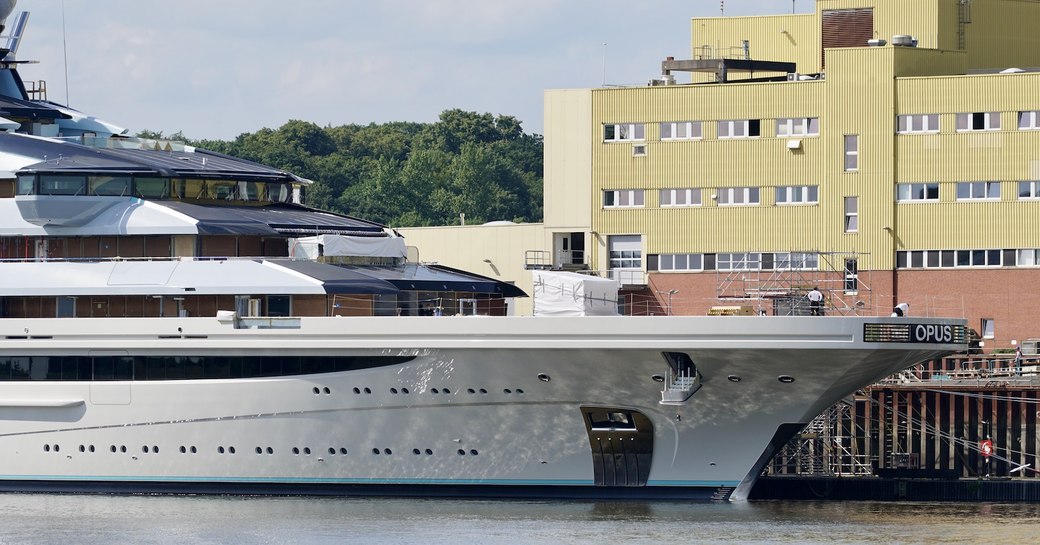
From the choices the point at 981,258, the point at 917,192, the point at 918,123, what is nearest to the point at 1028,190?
the point at 981,258

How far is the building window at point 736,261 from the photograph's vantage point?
51125 mm

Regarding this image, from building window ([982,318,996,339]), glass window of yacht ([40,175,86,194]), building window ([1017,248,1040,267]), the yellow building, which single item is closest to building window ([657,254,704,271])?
the yellow building

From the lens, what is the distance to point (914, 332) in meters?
34.6

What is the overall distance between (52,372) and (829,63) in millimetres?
21904

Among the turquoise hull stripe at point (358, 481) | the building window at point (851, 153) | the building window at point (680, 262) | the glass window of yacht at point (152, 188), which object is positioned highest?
the building window at point (851, 153)

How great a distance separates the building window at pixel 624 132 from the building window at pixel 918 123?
6573mm

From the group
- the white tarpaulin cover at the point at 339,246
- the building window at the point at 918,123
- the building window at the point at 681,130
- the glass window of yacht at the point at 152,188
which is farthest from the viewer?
Result: the building window at the point at 681,130

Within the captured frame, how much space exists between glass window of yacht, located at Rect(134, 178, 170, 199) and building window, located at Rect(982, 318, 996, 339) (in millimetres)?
21379

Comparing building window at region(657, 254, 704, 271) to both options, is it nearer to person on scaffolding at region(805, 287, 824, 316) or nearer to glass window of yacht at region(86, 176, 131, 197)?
person on scaffolding at region(805, 287, 824, 316)

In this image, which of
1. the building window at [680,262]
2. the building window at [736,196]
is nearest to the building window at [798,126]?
the building window at [736,196]

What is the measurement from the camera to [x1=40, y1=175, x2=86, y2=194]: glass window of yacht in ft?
127

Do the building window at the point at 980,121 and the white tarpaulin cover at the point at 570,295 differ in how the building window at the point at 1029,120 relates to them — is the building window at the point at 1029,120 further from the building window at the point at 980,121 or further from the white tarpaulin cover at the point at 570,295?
the white tarpaulin cover at the point at 570,295

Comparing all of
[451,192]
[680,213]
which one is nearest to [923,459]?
[680,213]

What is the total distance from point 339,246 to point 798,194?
16596 millimetres
